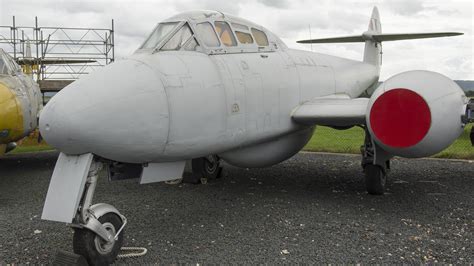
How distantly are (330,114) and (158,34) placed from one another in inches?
109

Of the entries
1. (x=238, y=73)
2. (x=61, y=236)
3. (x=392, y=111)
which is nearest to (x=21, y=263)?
(x=61, y=236)

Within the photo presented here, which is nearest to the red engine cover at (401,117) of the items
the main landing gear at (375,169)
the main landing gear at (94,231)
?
the main landing gear at (375,169)

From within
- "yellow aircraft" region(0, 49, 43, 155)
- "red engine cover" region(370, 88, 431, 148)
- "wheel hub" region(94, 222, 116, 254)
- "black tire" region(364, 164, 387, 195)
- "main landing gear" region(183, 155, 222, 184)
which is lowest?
"main landing gear" region(183, 155, 222, 184)

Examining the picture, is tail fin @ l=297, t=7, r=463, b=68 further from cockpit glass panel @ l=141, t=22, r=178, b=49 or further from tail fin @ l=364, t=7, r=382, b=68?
cockpit glass panel @ l=141, t=22, r=178, b=49

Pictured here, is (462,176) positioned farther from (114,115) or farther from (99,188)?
(114,115)

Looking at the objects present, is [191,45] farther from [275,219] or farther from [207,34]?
[275,219]

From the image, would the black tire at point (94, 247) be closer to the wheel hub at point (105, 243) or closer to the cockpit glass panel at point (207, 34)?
the wheel hub at point (105, 243)

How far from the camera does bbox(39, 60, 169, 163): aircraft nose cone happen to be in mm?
3779

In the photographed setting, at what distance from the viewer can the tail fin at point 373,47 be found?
11617 mm

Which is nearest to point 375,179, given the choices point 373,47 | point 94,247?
point 94,247

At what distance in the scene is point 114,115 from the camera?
12.9ft

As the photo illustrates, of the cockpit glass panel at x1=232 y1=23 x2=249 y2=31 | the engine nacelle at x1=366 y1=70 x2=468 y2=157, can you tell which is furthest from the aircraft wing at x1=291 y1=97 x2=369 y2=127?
the cockpit glass panel at x1=232 y1=23 x2=249 y2=31

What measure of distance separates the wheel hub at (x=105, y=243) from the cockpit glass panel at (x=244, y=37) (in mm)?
3071

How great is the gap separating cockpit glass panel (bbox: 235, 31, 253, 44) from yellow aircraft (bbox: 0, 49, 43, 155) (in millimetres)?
4114
